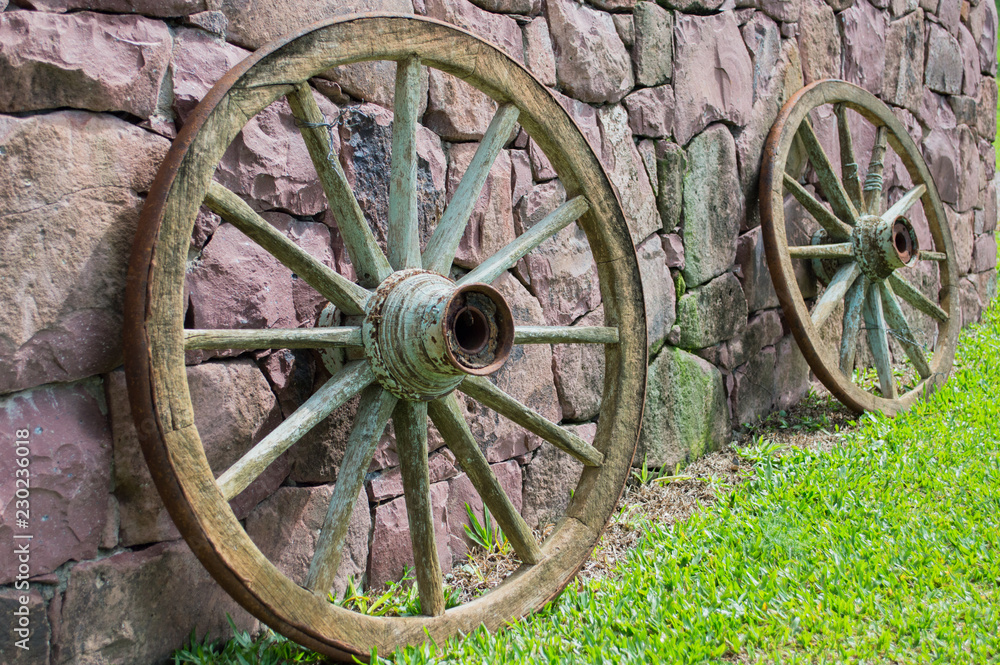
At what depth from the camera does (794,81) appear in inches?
141

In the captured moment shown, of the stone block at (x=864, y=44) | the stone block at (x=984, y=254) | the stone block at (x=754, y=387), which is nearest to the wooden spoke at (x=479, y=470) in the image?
the stone block at (x=754, y=387)

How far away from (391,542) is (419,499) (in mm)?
348

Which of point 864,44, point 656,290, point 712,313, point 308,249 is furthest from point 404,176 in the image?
point 864,44

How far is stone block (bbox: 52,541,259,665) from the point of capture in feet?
4.84

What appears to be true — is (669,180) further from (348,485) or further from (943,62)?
(943,62)

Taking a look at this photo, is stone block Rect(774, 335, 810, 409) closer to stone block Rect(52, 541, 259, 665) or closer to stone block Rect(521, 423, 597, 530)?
stone block Rect(521, 423, 597, 530)

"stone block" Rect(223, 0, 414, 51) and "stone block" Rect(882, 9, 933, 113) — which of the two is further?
"stone block" Rect(882, 9, 933, 113)

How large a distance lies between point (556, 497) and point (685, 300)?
103 cm

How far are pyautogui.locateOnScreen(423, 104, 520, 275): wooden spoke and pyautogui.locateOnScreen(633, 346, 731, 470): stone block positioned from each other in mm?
1211

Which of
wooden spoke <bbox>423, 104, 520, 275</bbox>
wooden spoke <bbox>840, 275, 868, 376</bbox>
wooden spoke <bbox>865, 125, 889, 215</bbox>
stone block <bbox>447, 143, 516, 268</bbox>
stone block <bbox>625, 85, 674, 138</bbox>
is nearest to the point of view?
wooden spoke <bbox>423, 104, 520, 275</bbox>

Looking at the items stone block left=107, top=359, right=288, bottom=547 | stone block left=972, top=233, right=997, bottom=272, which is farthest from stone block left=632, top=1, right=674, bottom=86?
stone block left=972, top=233, right=997, bottom=272

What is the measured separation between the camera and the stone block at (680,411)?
288 cm

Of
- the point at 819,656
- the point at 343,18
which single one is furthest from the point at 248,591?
the point at 819,656

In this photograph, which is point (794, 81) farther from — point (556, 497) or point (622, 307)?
point (556, 497)
